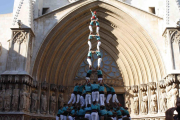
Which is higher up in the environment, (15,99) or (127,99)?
(15,99)

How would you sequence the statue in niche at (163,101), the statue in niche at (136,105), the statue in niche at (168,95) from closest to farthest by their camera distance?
the statue in niche at (168,95) → the statue in niche at (163,101) → the statue in niche at (136,105)

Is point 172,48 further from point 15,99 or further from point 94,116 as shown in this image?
point 15,99

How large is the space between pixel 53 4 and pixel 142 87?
8264 millimetres

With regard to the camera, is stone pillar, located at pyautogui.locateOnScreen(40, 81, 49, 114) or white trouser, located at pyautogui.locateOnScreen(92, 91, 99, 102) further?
stone pillar, located at pyautogui.locateOnScreen(40, 81, 49, 114)

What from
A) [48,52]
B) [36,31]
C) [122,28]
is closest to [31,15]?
[36,31]

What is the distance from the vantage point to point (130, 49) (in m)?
14.6

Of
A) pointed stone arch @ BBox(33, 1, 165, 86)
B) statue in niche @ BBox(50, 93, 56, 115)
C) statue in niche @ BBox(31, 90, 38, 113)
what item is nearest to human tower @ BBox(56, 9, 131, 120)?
statue in niche @ BBox(31, 90, 38, 113)

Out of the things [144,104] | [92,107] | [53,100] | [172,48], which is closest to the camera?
[92,107]

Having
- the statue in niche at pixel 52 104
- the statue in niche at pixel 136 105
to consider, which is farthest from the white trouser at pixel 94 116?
the statue in niche at pixel 136 105

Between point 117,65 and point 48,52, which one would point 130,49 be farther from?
point 48,52

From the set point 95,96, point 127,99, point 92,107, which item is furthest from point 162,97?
point 92,107

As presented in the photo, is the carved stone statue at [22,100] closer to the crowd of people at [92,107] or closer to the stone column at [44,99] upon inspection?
the stone column at [44,99]

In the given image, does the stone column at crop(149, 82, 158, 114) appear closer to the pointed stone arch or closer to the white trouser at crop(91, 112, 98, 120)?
the pointed stone arch

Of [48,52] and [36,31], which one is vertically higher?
[36,31]
